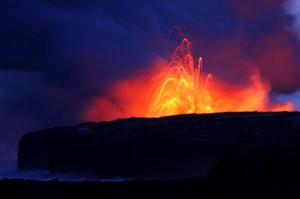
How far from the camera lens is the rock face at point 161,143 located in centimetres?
15275

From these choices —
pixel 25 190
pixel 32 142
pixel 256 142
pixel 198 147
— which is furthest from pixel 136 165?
pixel 25 190

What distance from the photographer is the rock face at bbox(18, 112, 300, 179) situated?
15275cm

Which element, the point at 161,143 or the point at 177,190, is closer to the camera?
the point at 177,190

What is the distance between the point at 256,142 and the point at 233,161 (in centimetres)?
11712

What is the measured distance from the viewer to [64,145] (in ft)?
607

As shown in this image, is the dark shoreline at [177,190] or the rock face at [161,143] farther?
the rock face at [161,143]

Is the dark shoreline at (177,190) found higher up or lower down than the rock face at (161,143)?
lower down

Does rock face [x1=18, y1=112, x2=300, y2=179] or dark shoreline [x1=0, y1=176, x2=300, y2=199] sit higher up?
rock face [x1=18, y1=112, x2=300, y2=179]

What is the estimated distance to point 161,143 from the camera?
533 ft

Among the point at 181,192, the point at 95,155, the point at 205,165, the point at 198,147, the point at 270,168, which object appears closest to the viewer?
the point at 270,168

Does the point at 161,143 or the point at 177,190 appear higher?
the point at 161,143

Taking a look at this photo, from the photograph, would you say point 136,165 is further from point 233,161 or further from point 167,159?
point 233,161

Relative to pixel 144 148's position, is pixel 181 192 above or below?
below

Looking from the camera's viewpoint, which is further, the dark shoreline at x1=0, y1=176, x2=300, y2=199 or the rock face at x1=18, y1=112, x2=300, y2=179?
the rock face at x1=18, y1=112, x2=300, y2=179
